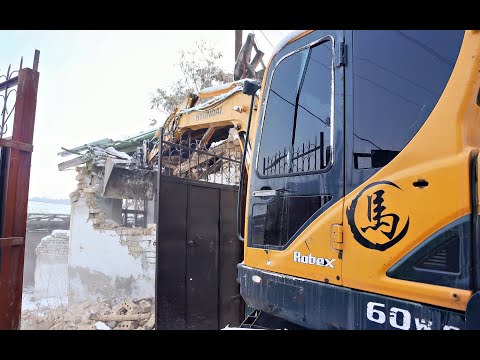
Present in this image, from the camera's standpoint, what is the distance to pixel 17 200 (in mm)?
2279

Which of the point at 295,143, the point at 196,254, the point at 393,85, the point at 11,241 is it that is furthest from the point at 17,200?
the point at 393,85

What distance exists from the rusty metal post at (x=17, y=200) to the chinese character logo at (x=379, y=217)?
2.16 m

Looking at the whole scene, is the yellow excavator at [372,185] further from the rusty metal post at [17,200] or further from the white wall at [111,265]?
the white wall at [111,265]

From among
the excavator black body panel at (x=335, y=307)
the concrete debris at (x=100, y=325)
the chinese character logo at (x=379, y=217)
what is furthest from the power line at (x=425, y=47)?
the concrete debris at (x=100, y=325)

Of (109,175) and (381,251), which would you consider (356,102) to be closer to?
(381,251)

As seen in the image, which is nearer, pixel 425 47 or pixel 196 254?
pixel 425 47

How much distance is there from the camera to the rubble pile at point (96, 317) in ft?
20.4

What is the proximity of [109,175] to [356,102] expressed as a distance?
811 cm

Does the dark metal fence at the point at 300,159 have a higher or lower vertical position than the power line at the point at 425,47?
lower

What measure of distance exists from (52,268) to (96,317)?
539cm

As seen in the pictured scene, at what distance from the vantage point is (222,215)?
14.6 ft

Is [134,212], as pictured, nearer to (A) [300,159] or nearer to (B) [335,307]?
(A) [300,159]
